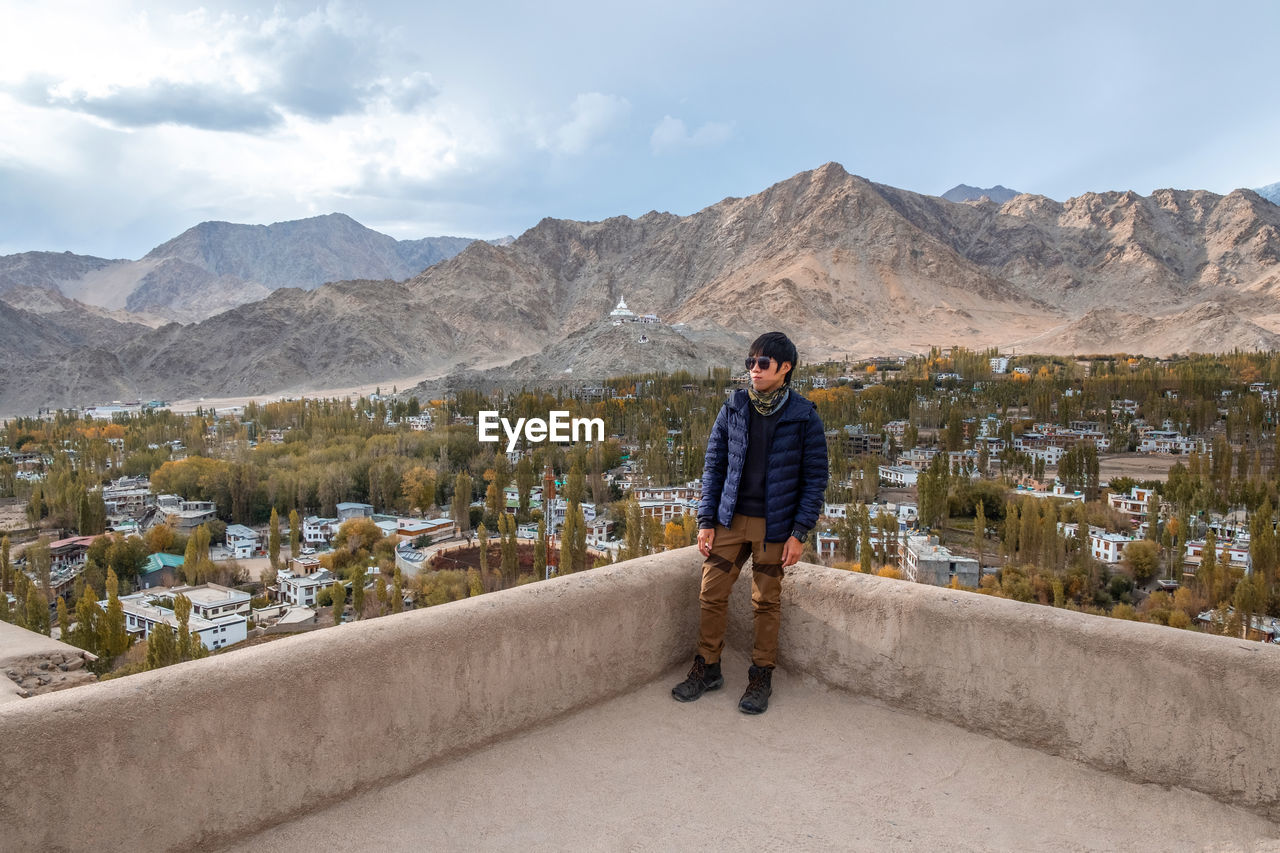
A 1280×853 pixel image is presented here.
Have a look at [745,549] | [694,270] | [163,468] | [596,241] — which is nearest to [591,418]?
[163,468]

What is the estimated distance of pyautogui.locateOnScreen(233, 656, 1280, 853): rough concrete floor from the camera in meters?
1.99

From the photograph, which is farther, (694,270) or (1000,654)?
(694,270)

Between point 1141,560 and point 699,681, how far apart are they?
72.6 feet

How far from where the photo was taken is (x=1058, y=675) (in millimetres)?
2314

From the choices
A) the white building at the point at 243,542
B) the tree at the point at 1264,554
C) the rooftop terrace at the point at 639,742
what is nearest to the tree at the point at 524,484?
the white building at the point at 243,542

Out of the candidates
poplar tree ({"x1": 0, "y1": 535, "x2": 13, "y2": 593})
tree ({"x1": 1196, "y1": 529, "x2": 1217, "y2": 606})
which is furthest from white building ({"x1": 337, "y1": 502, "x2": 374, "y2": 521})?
tree ({"x1": 1196, "y1": 529, "x2": 1217, "y2": 606})

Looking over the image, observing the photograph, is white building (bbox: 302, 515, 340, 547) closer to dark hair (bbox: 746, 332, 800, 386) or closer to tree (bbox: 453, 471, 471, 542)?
tree (bbox: 453, 471, 471, 542)

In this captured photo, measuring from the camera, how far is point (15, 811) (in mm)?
1673

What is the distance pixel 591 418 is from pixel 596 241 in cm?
6046

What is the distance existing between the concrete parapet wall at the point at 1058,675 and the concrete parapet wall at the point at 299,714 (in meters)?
0.62

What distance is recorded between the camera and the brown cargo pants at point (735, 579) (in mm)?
2701

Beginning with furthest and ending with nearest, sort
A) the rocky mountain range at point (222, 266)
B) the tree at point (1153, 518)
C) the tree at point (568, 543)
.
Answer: the rocky mountain range at point (222, 266)
the tree at point (1153, 518)
the tree at point (568, 543)

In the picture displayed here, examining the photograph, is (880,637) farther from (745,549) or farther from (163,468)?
(163,468)

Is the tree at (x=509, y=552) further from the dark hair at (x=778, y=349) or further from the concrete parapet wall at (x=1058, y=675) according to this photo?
the dark hair at (x=778, y=349)
